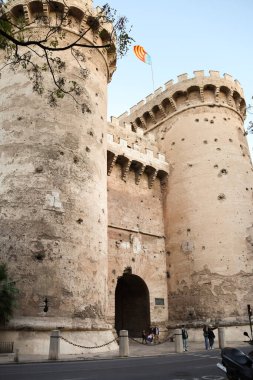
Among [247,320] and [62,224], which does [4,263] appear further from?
[247,320]

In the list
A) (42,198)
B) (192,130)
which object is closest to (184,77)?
(192,130)

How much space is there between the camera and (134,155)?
66.3ft

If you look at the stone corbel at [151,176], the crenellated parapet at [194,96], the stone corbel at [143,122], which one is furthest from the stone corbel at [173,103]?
the stone corbel at [151,176]

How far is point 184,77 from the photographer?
23.1 m

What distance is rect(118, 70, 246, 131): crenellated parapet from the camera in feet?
73.5

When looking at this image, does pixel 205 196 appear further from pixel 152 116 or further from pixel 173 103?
pixel 152 116

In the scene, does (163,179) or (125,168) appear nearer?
(125,168)

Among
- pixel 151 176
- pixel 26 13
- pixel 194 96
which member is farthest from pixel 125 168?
pixel 26 13

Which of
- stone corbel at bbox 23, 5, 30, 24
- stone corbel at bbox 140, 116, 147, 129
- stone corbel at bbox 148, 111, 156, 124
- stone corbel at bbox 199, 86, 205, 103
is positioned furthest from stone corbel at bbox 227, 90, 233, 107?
stone corbel at bbox 23, 5, 30, 24

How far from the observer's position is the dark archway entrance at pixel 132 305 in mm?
18594

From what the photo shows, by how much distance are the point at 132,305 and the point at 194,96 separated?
13144 mm

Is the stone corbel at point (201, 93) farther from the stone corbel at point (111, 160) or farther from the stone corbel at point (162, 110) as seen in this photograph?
the stone corbel at point (111, 160)

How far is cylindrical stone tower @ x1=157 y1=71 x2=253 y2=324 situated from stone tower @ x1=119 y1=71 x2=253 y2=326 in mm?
46

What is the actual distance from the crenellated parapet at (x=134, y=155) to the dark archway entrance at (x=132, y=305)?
18.2 feet
